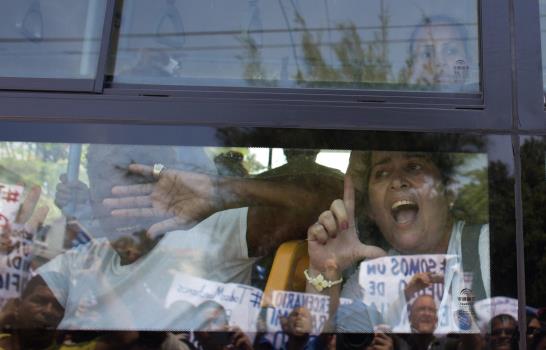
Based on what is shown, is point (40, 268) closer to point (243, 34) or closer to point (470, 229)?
point (243, 34)

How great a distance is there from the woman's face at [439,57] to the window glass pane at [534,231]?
29cm

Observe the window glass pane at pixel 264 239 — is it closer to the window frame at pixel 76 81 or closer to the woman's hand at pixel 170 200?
the woman's hand at pixel 170 200

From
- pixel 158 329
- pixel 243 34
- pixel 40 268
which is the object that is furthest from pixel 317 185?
pixel 40 268

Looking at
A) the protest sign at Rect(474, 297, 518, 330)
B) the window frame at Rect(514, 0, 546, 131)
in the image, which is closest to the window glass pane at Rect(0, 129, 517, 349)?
the protest sign at Rect(474, 297, 518, 330)

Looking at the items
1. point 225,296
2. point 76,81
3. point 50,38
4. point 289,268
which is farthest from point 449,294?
point 50,38

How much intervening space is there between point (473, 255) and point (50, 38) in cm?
148

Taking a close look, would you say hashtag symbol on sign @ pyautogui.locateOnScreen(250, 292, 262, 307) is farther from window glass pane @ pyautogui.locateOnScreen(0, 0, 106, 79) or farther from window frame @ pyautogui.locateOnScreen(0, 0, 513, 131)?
window glass pane @ pyautogui.locateOnScreen(0, 0, 106, 79)

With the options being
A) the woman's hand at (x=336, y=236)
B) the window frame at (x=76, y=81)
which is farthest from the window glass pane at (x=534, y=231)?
the window frame at (x=76, y=81)

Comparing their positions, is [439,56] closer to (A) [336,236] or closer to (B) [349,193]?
(B) [349,193]

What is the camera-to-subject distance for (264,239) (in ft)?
5.68

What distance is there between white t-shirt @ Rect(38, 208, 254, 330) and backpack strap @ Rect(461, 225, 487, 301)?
25.5 inches

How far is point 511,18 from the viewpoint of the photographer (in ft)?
5.53

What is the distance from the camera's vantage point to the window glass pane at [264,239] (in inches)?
64.1

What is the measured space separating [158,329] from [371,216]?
0.73m
